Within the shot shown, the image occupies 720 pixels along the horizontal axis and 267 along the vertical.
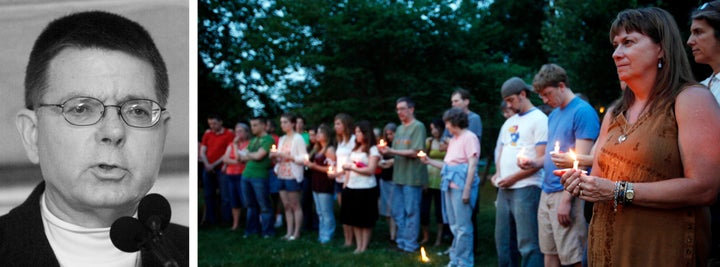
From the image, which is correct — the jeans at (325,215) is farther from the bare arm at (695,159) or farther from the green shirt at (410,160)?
the bare arm at (695,159)

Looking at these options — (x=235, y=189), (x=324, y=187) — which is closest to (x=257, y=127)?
(x=235, y=189)

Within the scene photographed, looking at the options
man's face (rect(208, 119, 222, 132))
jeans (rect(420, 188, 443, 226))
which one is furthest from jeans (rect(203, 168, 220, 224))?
jeans (rect(420, 188, 443, 226))

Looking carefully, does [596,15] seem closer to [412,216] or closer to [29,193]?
[412,216]

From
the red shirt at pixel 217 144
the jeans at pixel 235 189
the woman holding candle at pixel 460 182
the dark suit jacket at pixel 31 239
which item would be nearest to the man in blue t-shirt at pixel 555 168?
the woman holding candle at pixel 460 182

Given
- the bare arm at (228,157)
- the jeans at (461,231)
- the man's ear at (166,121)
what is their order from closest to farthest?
the man's ear at (166,121)
the jeans at (461,231)
the bare arm at (228,157)

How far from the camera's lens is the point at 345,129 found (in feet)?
28.7

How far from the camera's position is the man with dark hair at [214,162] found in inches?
444

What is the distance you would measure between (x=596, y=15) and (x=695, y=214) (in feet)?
31.9

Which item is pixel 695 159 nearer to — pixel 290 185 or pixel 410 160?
pixel 410 160

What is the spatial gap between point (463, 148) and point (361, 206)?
177 centimetres

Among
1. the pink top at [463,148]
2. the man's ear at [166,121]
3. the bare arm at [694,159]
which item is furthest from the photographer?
the pink top at [463,148]

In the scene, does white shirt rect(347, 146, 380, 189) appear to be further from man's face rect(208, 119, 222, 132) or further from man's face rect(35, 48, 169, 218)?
man's face rect(35, 48, 169, 218)

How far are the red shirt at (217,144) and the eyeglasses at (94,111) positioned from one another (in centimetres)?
823

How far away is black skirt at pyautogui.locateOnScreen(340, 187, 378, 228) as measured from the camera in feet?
26.6
